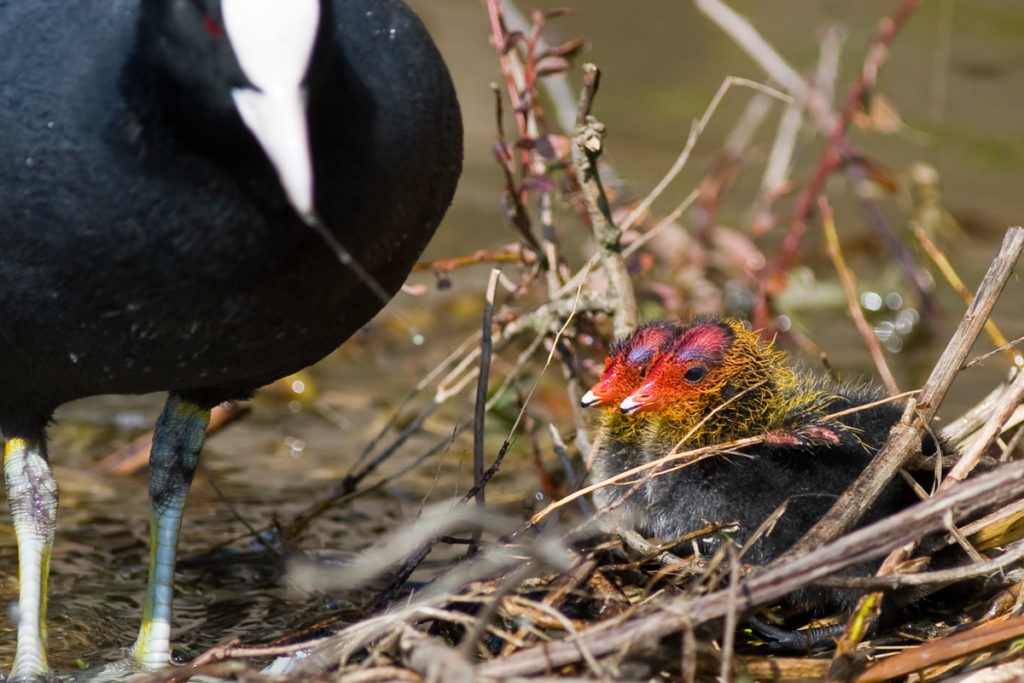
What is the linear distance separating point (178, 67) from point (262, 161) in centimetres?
20

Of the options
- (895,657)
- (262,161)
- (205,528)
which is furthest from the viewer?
(205,528)

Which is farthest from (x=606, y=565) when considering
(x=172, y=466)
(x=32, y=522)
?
(x=32, y=522)

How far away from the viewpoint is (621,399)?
3002mm

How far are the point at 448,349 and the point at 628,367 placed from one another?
96.9 inches

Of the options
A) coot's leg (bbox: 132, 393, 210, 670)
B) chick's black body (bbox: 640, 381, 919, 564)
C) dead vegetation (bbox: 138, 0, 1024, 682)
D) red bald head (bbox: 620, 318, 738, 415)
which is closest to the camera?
dead vegetation (bbox: 138, 0, 1024, 682)

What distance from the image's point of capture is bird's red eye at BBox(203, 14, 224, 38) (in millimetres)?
2152

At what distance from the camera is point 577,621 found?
268 centimetres

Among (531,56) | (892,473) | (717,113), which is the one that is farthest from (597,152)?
(717,113)

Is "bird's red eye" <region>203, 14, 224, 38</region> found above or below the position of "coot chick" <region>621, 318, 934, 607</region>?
above

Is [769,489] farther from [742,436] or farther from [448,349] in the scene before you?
[448,349]

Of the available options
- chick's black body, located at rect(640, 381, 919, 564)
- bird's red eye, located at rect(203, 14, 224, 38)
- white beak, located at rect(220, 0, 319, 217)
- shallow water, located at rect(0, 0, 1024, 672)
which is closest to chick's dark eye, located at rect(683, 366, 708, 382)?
chick's black body, located at rect(640, 381, 919, 564)

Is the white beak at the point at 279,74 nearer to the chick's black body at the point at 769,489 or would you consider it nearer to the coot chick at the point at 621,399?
the coot chick at the point at 621,399

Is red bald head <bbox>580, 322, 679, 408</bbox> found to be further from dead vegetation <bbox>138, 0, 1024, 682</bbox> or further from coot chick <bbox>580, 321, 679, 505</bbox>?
dead vegetation <bbox>138, 0, 1024, 682</bbox>

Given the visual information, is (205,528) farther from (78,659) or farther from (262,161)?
(262,161)
